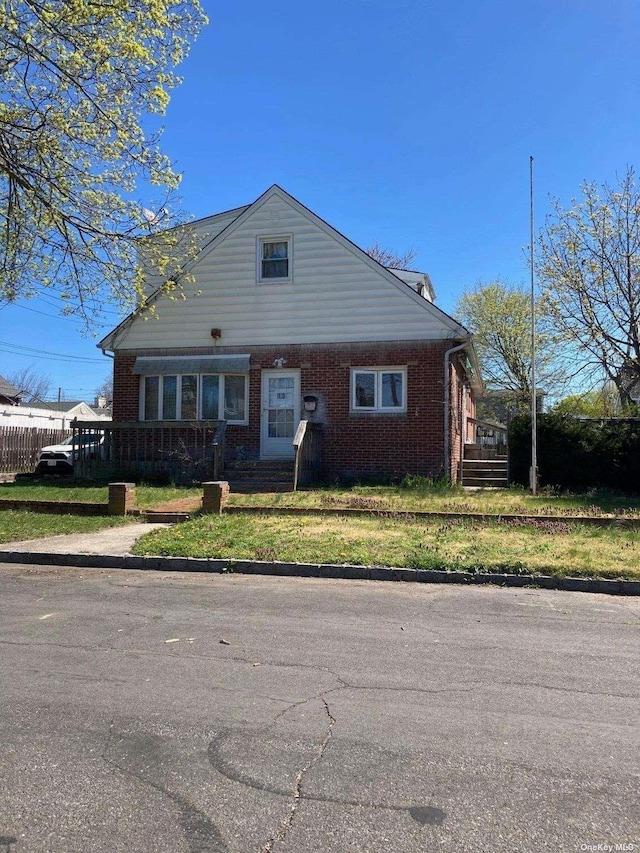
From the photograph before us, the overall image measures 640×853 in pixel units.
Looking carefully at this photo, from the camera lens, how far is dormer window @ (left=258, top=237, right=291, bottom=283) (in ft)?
57.7

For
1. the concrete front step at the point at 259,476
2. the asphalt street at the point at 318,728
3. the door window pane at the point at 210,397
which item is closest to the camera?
the asphalt street at the point at 318,728

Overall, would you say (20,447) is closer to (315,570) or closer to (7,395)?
(315,570)

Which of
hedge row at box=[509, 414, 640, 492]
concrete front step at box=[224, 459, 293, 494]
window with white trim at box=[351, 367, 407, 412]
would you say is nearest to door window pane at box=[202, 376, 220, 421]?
concrete front step at box=[224, 459, 293, 494]

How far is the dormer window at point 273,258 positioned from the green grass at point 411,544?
850 cm

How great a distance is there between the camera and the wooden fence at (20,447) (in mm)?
21703

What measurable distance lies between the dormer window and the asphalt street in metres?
12.5

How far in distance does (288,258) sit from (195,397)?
450 centimetres

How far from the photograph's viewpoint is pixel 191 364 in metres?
17.8

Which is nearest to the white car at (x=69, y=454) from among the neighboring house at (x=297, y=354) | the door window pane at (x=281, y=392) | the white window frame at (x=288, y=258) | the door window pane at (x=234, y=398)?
the neighboring house at (x=297, y=354)

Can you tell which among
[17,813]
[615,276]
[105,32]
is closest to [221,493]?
[105,32]

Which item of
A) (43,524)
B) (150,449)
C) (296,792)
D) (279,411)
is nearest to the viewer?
(296,792)

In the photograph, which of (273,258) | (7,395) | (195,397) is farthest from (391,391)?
(7,395)

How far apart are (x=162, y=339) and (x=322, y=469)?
5766mm

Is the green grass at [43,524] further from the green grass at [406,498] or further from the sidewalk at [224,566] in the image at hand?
the green grass at [406,498]
